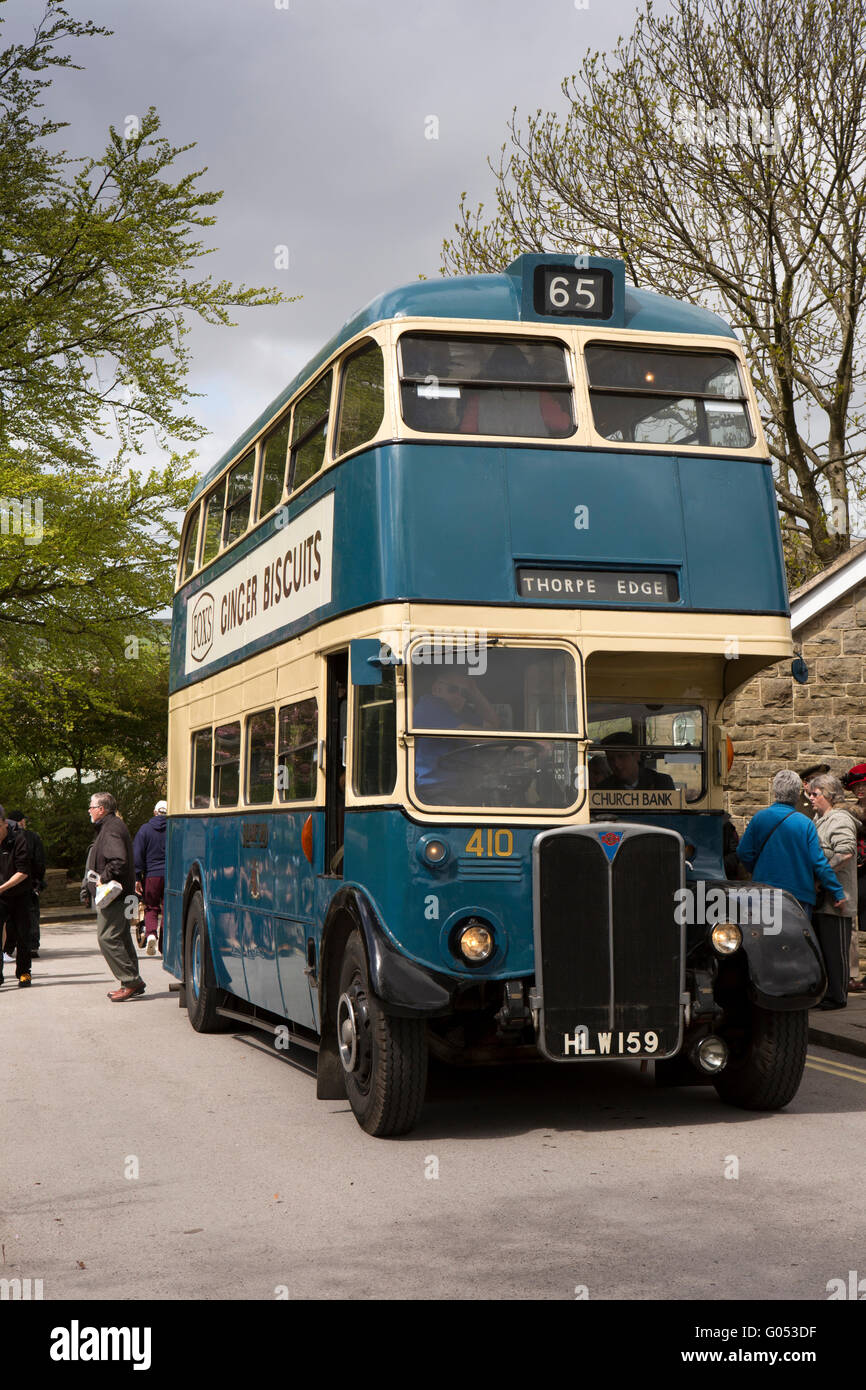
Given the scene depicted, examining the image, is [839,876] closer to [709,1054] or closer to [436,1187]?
[709,1054]

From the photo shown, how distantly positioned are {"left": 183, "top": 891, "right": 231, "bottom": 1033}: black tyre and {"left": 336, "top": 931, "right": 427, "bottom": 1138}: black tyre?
4.63m

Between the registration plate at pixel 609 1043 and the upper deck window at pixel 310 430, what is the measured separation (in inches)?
146

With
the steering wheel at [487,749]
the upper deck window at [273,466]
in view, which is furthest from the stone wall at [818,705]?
the steering wheel at [487,749]

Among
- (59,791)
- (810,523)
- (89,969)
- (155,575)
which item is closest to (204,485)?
(89,969)

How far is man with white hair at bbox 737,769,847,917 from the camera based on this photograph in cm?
1076

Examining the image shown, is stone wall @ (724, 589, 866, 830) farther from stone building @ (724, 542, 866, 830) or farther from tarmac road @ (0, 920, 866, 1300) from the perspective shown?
tarmac road @ (0, 920, 866, 1300)

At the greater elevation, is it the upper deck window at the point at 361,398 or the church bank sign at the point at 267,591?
the upper deck window at the point at 361,398

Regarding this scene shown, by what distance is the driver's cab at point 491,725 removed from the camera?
797 cm

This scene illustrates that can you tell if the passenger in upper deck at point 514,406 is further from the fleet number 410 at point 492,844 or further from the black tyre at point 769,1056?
the black tyre at point 769,1056

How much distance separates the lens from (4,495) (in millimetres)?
23594

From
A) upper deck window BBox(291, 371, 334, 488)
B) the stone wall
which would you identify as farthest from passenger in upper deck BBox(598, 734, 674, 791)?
the stone wall

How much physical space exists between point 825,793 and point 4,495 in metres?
15.1

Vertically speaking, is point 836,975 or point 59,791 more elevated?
point 59,791

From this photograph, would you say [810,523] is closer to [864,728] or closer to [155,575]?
[155,575]
